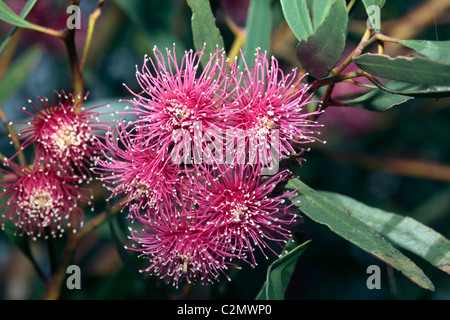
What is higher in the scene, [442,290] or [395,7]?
[395,7]

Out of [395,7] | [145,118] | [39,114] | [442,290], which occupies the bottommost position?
[442,290]

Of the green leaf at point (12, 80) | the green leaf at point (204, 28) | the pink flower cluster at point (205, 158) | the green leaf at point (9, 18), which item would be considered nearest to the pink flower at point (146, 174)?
the pink flower cluster at point (205, 158)

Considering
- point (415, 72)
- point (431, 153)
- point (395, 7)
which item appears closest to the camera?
point (415, 72)

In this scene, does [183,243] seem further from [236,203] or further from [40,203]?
[40,203]

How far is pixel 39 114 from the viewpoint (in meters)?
1.33

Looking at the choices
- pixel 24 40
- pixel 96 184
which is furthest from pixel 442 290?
pixel 24 40

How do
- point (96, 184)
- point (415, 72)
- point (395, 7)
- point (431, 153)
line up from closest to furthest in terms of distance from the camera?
point (415, 72), point (395, 7), point (96, 184), point (431, 153)

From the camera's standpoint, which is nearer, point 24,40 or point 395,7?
point 395,7

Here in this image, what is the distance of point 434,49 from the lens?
99cm

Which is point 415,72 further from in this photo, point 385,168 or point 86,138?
point 385,168

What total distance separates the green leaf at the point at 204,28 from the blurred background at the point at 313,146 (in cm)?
45

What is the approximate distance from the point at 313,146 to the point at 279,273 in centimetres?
95

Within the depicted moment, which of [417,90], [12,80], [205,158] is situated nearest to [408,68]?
[417,90]

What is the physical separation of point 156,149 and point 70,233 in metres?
0.43
